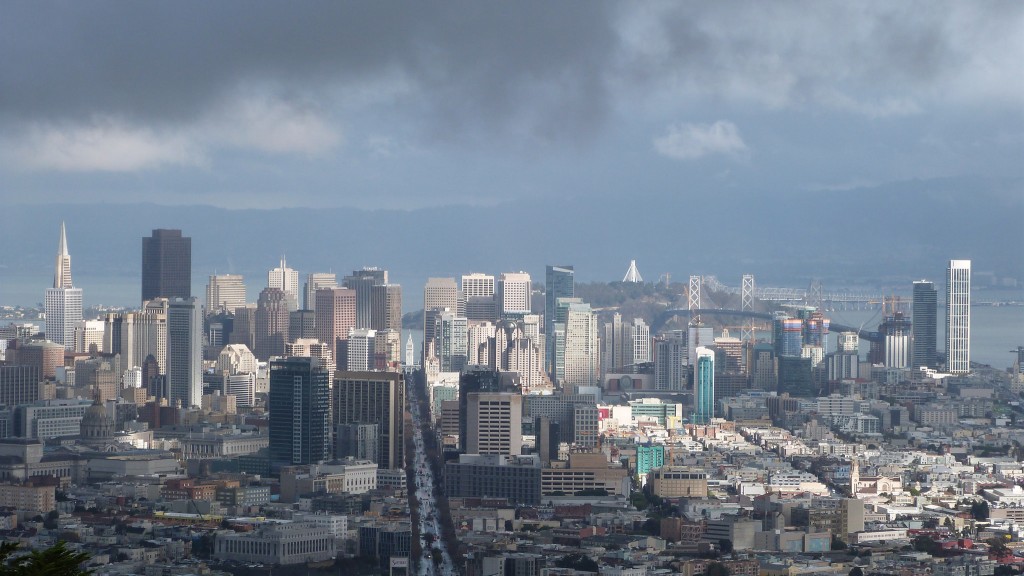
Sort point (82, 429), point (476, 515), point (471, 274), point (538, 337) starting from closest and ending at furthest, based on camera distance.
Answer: point (476, 515) < point (82, 429) < point (538, 337) < point (471, 274)

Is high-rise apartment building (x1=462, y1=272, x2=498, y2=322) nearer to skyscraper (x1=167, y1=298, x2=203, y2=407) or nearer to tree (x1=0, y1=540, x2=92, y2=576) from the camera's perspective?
skyscraper (x1=167, y1=298, x2=203, y2=407)

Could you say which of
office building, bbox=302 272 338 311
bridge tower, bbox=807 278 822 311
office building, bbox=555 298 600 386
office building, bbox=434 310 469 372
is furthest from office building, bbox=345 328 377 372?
bridge tower, bbox=807 278 822 311

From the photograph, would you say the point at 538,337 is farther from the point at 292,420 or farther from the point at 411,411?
the point at 292,420

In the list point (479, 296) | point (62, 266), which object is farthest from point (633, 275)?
point (62, 266)

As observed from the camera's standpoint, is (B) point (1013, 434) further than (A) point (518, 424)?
Yes

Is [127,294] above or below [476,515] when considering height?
above

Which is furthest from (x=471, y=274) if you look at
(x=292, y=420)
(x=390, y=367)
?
(x=292, y=420)

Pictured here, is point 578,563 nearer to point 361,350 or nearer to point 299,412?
point 299,412
